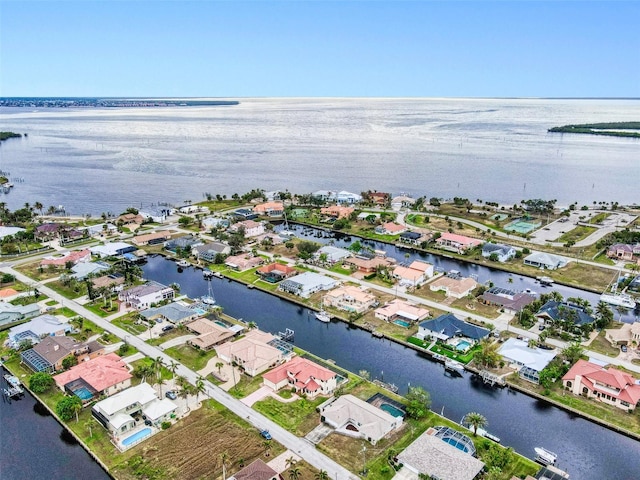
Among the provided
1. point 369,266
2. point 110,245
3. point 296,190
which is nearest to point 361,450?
point 369,266

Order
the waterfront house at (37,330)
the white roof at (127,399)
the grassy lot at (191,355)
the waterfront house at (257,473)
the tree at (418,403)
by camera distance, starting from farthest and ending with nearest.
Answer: the waterfront house at (37,330)
the grassy lot at (191,355)
the tree at (418,403)
the white roof at (127,399)
the waterfront house at (257,473)

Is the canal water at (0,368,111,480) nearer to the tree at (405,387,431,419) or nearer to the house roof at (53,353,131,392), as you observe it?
the house roof at (53,353,131,392)

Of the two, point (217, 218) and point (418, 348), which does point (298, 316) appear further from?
point (217, 218)

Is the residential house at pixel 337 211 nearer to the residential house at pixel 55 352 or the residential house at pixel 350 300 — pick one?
the residential house at pixel 350 300

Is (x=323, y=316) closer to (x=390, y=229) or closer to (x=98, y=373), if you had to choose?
(x=98, y=373)

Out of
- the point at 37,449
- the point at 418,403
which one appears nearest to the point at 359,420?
the point at 418,403

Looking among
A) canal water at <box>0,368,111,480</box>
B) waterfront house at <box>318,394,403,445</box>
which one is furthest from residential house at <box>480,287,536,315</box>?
canal water at <box>0,368,111,480</box>

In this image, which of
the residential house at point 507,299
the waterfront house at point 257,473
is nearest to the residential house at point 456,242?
the residential house at point 507,299
